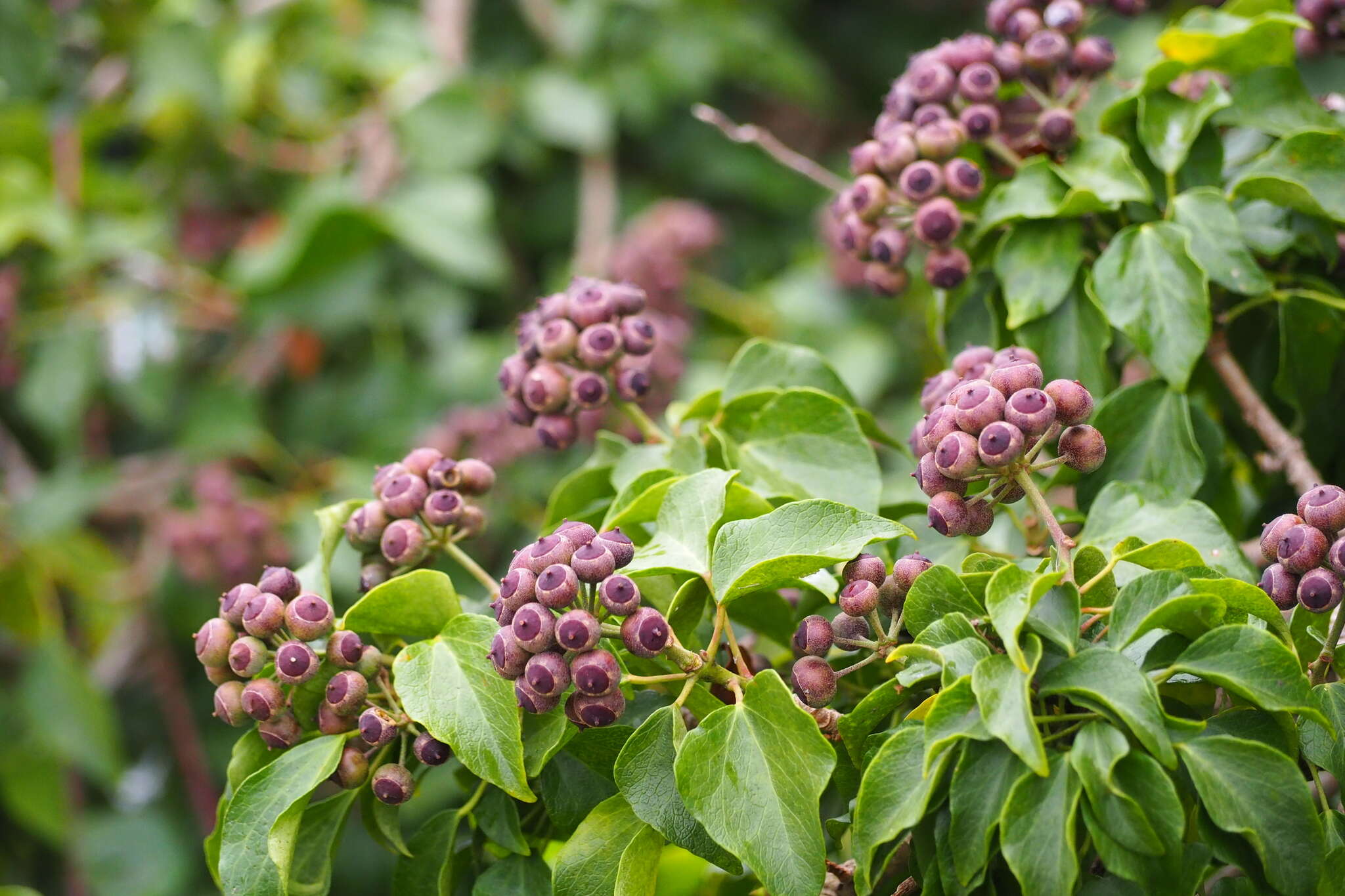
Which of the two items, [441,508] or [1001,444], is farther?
[441,508]

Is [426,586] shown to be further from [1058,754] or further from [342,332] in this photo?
[342,332]

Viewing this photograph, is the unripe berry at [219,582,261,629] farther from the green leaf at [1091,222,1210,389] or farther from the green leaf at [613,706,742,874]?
the green leaf at [1091,222,1210,389]

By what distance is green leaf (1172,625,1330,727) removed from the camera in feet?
2.00

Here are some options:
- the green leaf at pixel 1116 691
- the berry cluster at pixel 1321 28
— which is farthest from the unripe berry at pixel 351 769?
the berry cluster at pixel 1321 28

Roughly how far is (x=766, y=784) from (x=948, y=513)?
0.65 ft

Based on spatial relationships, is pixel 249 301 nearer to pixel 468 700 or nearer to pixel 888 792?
pixel 468 700

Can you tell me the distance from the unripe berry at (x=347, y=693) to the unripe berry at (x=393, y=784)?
0.14 ft

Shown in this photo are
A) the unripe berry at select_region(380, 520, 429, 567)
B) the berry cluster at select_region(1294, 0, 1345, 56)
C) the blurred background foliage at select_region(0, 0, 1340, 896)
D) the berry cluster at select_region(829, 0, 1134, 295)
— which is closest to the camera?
the unripe berry at select_region(380, 520, 429, 567)

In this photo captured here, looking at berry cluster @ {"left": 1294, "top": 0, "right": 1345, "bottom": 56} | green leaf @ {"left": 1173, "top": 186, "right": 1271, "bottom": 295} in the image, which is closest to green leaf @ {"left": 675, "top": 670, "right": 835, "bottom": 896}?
green leaf @ {"left": 1173, "top": 186, "right": 1271, "bottom": 295}

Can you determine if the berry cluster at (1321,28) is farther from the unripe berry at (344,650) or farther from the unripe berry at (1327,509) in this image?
the unripe berry at (344,650)

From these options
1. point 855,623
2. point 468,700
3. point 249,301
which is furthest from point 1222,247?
point 249,301

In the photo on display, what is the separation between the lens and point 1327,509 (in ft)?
2.26

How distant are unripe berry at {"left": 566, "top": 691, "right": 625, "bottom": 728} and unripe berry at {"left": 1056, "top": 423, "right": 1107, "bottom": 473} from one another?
32cm

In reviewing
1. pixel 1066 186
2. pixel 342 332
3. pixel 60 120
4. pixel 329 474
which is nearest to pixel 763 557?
pixel 1066 186
